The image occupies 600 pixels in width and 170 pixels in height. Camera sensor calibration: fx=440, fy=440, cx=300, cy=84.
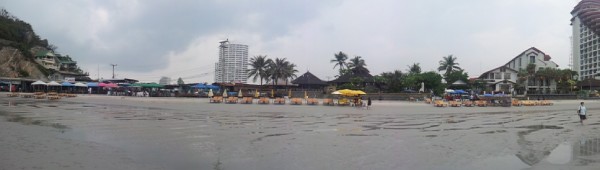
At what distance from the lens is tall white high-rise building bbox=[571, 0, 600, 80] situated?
111 meters

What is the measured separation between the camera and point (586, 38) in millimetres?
119875

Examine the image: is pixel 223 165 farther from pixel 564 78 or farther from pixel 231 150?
pixel 564 78

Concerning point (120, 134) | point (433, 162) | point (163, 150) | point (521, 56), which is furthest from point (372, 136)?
point (521, 56)

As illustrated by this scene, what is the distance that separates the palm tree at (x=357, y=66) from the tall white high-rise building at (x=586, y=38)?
65388 millimetres

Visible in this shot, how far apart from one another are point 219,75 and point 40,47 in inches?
1720

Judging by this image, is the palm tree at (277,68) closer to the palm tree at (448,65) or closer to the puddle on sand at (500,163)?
the palm tree at (448,65)

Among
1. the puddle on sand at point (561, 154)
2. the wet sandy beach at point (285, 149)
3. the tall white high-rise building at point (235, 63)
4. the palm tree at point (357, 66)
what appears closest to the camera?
the wet sandy beach at point (285, 149)

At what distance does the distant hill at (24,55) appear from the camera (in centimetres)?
7775

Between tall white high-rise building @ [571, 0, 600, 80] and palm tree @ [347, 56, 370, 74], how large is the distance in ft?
215

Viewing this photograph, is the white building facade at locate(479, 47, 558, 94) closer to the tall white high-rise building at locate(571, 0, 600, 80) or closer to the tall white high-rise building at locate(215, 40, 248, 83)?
the tall white high-rise building at locate(571, 0, 600, 80)

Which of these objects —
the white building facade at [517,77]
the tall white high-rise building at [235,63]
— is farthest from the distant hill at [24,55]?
the white building facade at [517,77]

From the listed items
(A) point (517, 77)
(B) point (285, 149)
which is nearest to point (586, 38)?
(A) point (517, 77)

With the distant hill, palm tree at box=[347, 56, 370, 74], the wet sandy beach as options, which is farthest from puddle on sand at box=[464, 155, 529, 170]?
the distant hill

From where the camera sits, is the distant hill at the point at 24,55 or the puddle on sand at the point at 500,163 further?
the distant hill at the point at 24,55
